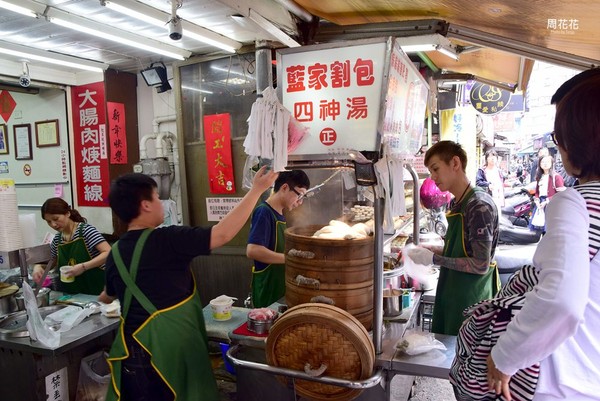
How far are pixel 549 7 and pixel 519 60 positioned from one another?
3.10 m

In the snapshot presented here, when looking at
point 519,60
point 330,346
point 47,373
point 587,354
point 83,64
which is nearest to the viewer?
point 587,354

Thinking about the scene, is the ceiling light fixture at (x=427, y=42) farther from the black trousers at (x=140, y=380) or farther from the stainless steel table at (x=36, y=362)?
the stainless steel table at (x=36, y=362)

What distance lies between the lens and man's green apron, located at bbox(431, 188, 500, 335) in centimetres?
319

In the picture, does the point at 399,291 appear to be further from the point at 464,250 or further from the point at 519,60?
the point at 519,60

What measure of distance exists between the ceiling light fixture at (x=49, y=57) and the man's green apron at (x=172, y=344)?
15.7 feet

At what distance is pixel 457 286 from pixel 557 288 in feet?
6.57

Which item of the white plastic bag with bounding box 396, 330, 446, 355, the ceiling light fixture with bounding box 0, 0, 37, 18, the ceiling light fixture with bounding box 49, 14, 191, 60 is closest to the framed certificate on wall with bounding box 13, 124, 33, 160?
the ceiling light fixture with bounding box 49, 14, 191, 60

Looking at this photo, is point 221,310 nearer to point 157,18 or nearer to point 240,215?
point 240,215

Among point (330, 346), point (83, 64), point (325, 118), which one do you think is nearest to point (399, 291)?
point (330, 346)

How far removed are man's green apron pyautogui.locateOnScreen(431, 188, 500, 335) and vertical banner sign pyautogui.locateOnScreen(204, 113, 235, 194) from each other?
393 centimetres

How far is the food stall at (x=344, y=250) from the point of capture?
2191 millimetres

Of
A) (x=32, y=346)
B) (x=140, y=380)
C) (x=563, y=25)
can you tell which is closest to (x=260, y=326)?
(x=140, y=380)

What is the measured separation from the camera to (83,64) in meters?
6.50

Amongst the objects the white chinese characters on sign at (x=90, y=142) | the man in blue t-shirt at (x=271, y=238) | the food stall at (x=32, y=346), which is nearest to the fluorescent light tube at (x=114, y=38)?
the white chinese characters on sign at (x=90, y=142)
